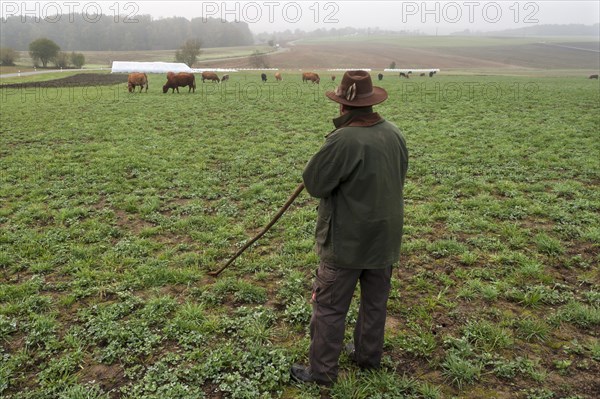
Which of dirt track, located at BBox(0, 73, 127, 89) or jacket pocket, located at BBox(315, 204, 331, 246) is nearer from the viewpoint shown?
jacket pocket, located at BBox(315, 204, 331, 246)

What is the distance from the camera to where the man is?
9.64ft

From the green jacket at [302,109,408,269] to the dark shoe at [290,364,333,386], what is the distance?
41.5 inches

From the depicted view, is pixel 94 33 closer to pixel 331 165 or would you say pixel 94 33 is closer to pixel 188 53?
pixel 188 53

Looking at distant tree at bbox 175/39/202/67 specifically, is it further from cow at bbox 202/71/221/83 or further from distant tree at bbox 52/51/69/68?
cow at bbox 202/71/221/83

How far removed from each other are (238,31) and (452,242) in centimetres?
15847

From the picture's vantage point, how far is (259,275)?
514 cm

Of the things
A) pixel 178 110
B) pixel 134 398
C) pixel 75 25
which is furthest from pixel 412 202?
pixel 75 25

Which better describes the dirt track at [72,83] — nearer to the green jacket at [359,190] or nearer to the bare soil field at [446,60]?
the green jacket at [359,190]

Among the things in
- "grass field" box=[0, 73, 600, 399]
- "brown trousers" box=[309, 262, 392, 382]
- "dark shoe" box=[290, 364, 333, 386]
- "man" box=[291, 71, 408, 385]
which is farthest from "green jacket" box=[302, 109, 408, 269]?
"grass field" box=[0, 73, 600, 399]

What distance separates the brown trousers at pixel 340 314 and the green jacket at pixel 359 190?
0.14 metres

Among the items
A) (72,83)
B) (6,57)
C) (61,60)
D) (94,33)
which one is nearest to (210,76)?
(72,83)

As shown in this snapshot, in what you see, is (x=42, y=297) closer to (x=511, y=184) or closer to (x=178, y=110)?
(x=511, y=184)

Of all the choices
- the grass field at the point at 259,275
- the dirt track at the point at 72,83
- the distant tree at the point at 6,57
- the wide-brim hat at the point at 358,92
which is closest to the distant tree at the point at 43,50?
the distant tree at the point at 6,57

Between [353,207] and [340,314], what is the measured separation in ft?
2.91
